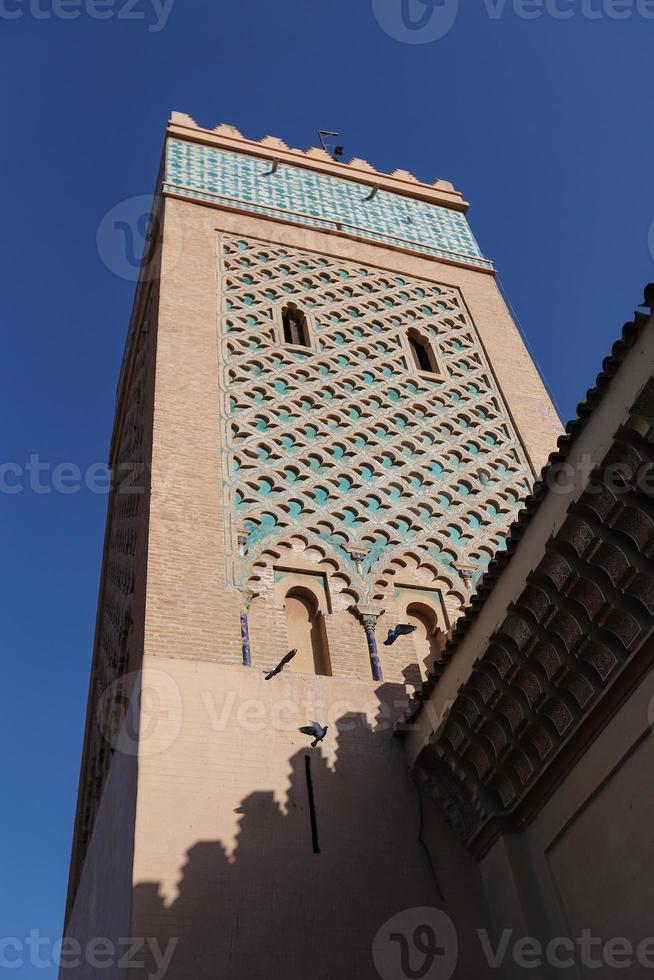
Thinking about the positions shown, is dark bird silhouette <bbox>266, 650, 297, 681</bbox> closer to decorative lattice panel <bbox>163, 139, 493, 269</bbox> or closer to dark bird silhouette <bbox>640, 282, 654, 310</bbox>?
dark bird silhouette <bbox>640, 282, 654, 310</bbox>

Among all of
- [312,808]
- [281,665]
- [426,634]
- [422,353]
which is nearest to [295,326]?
[422,353]

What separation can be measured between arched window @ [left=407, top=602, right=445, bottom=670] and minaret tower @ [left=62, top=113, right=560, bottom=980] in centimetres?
2

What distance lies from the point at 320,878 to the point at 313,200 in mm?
6142

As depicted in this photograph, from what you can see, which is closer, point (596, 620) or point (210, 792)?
point (596, 620)

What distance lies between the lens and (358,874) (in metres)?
3.90

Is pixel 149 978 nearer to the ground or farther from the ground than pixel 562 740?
nearer to the ground

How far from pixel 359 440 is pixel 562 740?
9.06 ft

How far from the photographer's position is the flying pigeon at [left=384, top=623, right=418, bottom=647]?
4676 mm

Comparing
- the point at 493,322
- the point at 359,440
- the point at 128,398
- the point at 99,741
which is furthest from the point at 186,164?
the point at 99,741

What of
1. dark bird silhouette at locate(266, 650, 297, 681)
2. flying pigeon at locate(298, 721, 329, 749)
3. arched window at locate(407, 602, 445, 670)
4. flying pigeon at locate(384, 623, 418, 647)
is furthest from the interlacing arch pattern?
flying pigeon at locate(298, 721, 329, 749)

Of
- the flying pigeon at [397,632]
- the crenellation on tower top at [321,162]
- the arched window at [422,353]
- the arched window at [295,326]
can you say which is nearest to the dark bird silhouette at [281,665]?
the flying pigeon at [397,632]

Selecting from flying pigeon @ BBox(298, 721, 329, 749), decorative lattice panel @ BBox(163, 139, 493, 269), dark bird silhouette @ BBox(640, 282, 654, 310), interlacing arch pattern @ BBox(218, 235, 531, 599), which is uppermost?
decorative lattice panel @ BBox(163, 139, 493, 269)

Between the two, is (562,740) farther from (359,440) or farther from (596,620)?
(359,440)

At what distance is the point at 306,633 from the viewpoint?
4.95 meters
